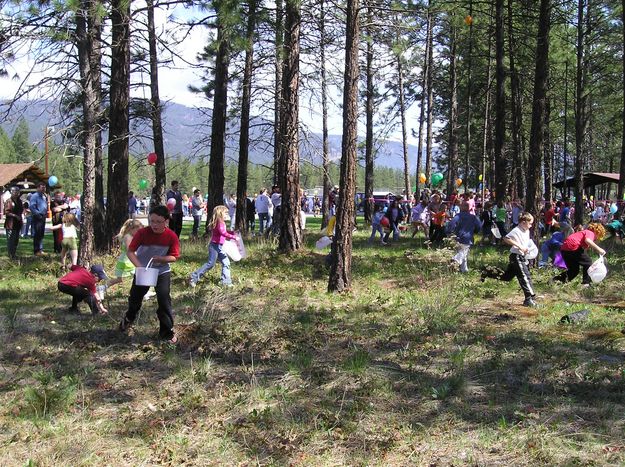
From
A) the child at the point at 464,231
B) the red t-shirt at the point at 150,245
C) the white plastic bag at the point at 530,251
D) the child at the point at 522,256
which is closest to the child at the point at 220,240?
the red t-shirt at the point at 150,245

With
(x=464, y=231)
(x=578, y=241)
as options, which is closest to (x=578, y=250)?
(x=578, y=241)

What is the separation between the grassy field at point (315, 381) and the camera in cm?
446

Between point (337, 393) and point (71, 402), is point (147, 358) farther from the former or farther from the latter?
point (337, 393)

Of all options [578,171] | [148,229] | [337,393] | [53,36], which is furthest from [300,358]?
[578,171]

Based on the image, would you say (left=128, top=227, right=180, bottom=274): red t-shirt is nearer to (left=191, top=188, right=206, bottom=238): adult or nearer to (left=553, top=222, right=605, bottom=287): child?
(left=553, top=222, right=605, bottom=287): child

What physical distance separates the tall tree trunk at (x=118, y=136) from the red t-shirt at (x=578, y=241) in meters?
8.67

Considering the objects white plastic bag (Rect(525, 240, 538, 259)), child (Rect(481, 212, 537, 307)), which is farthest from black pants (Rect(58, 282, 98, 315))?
white plastic bag (Rect(525, 240, 538, 259))

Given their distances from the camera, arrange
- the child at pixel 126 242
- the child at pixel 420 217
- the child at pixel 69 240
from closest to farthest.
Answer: the child at pixel 126 242, the child at pixel 69 240, the child at pixel 420 217

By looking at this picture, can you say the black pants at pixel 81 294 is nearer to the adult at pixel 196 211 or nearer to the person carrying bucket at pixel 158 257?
the person carrying bucket at pixel 158 257

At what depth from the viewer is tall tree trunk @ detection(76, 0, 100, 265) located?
9.41 meters

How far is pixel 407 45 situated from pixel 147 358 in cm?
713

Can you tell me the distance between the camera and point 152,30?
10.7 metres

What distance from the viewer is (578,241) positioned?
10.3 meters

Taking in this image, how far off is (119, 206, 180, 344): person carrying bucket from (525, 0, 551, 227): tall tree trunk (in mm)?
8128
